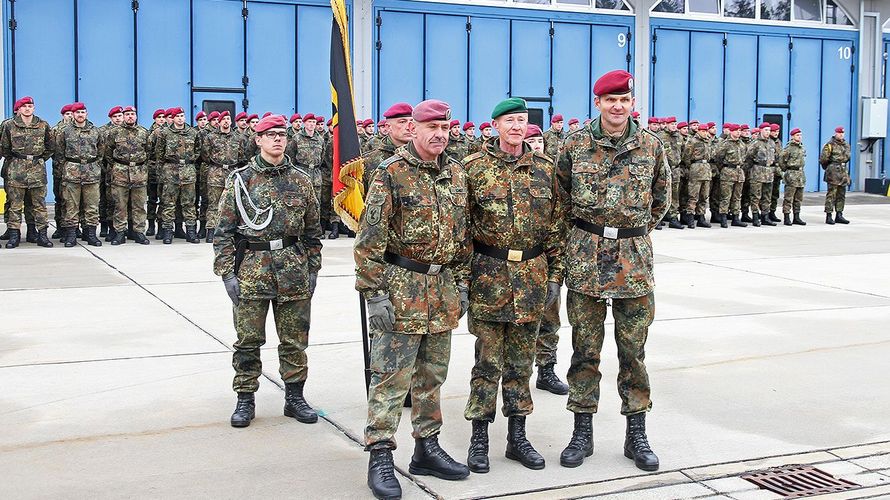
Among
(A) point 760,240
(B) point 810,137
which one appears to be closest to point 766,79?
(B) point 810,137

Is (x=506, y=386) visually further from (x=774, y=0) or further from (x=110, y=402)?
(x=774, y=0)

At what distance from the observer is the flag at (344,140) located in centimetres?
636

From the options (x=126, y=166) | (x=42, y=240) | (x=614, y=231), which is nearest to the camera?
(x=614, y=231)

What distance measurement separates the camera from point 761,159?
1914 centimetres

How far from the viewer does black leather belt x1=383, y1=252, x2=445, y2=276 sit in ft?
16.3

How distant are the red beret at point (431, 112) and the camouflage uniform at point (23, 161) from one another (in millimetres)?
10704

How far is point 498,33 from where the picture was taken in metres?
22.6

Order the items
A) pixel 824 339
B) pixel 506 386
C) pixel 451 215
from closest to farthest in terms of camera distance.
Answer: pixel 451 215 < pixel 506 386 < pixel 824 339

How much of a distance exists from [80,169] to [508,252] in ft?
35.0

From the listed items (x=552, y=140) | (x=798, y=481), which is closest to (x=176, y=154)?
(x=552, y=140)

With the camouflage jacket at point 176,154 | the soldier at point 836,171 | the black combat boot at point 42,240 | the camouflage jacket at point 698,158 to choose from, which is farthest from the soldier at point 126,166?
the soldier at point 836,171

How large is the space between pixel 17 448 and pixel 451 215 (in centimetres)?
265

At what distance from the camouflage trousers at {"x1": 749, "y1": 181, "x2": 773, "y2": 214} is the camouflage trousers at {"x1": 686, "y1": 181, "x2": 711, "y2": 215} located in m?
0.91

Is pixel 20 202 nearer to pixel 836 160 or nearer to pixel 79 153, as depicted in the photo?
pixel 79 153
